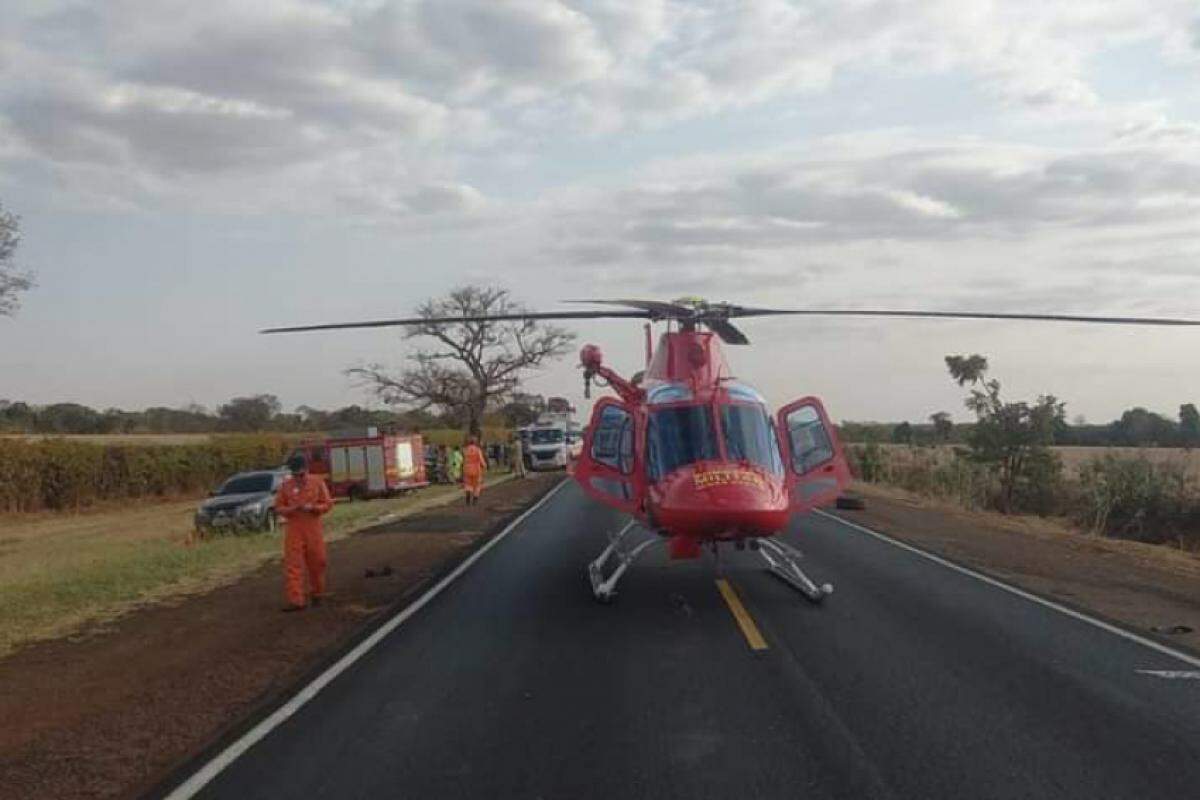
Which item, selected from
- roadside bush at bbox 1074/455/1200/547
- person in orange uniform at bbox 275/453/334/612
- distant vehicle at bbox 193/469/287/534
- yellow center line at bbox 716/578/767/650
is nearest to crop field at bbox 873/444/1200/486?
roadside bush at bbox 1074/455/1200/547

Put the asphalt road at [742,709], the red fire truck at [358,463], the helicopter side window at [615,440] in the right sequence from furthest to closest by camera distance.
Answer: the red fire truck at [358,463], the helicopter side window at [615,440], the asphalt road at [742,709]

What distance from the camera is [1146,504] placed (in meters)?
29.5

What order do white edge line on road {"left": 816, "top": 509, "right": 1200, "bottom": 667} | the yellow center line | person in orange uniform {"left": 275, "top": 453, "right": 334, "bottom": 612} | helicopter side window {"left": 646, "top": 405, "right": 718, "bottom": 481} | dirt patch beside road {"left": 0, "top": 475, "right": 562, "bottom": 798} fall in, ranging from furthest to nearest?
person in orange uniform {"left": 275, "top": 453, "right": 334, "bottom": 612} → helicopter side window {"left": 646, "top": 405, "right": 718, "bottom": 481} → the yellow center line → white edge line on road {"left": 816, "top": 509, "right": 1200, "bottom": 667} → dirt patch beside road {"left": 0, "top": 475, "right": 562, "bottom": 798}

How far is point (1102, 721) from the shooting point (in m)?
7.09

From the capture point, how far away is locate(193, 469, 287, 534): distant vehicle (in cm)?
2641

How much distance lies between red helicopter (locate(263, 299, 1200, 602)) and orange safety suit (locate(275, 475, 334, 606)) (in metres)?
1.80

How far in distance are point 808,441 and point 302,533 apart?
5.66 metres

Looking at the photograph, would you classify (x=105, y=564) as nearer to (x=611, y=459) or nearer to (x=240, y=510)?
(x=240, y=510)

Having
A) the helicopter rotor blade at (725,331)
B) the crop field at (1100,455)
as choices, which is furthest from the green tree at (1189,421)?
the helicopter rotor blade at (725,331)

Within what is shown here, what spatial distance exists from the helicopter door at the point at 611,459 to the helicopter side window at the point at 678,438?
1.87 ft

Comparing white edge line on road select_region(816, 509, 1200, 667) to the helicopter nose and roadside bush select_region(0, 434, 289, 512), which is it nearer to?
the helicopter nose

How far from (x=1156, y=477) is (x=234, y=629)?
25655 millimetres

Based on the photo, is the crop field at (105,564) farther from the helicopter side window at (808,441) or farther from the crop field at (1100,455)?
the crop field at (1100,455)

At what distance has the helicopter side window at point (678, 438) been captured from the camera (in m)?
12.0
